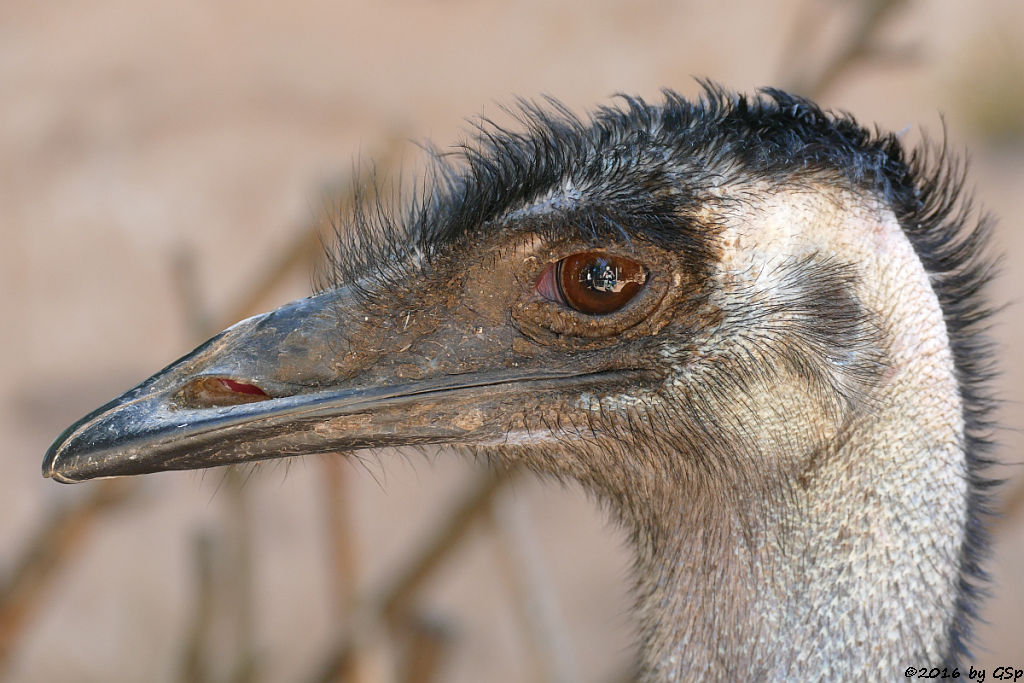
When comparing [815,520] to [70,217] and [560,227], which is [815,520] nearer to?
[560,227]

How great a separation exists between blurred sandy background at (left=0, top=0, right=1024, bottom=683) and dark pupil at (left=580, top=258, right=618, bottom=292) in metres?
1.53

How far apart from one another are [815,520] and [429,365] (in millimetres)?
641

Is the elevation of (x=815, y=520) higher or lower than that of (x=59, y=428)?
lower

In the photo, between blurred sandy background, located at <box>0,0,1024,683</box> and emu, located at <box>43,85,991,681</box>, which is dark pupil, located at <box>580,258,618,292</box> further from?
blurred sandy background, located at <box>0,0,1024,683</box>

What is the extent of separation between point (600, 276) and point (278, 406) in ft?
1.70

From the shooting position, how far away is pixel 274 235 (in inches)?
264

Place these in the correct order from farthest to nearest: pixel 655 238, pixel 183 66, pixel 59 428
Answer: pixel 183 66, pixel 59 428, pixel 655 238

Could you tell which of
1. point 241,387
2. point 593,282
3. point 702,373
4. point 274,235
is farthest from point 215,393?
point 274,235

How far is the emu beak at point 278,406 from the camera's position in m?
1.76

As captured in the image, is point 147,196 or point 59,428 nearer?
point 59,428

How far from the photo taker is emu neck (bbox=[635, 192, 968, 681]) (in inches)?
71.2

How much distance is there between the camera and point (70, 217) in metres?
6.84

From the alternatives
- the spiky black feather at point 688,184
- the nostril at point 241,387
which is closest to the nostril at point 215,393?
the nostril at point 241,387

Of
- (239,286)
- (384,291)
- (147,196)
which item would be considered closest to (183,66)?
(147,196)
